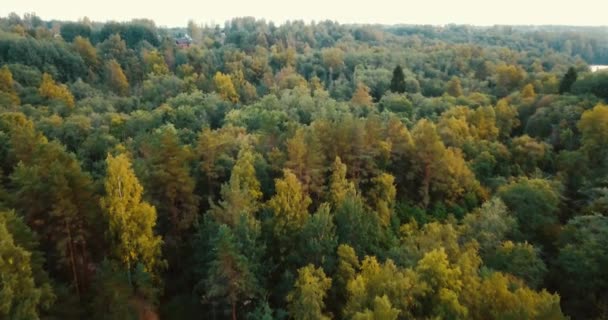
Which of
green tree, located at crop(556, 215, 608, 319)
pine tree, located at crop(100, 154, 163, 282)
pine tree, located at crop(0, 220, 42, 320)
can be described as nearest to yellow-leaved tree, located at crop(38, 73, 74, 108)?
pine tree, located at crop(100, 154, 163, 282)

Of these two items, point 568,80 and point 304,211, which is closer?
point 304,211

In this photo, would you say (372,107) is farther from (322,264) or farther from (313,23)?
(313,23)

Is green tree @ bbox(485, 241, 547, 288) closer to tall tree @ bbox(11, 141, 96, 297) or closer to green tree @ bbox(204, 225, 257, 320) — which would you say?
green tree @ bbox(204, 225, 257, 320)

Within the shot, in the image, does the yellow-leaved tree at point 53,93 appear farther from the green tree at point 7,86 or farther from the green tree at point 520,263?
the green tree at point 520,263

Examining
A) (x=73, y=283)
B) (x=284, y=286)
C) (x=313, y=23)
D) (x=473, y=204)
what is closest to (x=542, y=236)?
(x=473, y=204)

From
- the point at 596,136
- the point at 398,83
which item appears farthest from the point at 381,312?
the point at 398,83

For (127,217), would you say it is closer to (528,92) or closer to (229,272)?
(229,272)
